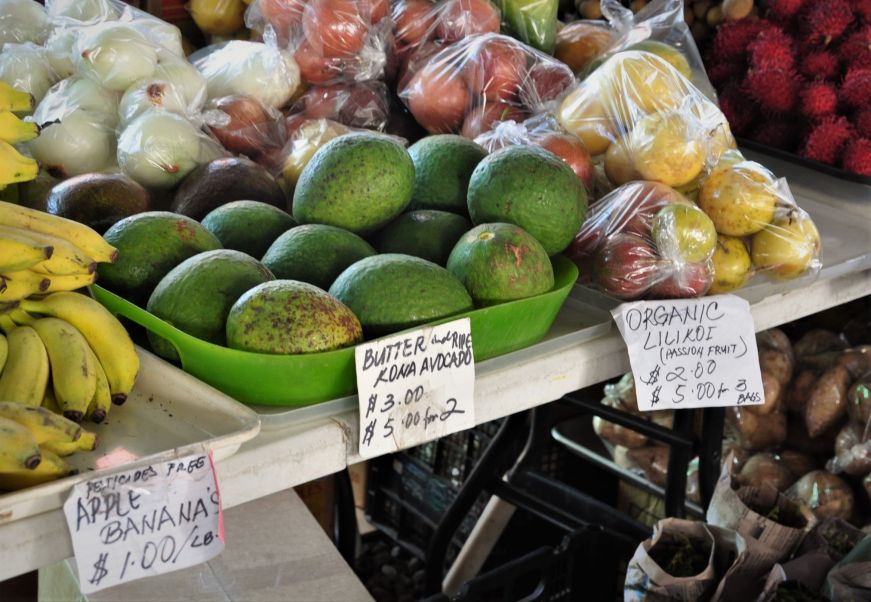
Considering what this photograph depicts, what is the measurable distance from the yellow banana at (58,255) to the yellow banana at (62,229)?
1 cm

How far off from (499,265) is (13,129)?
1.61ft

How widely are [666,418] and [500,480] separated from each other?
0.46 metres

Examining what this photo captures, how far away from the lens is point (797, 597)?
123 centimetres

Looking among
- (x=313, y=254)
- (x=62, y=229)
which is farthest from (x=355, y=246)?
(x=62, y=229)

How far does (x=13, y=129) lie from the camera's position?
0.94m

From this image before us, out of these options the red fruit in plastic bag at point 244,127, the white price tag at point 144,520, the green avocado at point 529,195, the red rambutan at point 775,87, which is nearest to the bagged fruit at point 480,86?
the red fruit in plastic bag at point 244,127

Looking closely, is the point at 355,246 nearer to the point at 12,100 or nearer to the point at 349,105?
the point at 12,100

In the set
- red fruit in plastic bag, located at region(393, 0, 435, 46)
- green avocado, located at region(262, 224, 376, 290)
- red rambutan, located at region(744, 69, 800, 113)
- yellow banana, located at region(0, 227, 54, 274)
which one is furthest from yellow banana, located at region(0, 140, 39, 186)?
red rambutan, located at region(744, 69, 800, 113)

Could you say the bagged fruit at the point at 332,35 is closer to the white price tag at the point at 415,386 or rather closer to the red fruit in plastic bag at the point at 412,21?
the red fruit in plastic bag at the point at 412,21

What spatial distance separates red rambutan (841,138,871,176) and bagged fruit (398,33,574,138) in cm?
50

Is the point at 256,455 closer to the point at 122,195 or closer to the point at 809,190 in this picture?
the point at 122,195

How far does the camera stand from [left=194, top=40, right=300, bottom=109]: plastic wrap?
1.37m

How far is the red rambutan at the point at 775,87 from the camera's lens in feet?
→ 5.40

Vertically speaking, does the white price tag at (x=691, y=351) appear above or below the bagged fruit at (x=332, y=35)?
below
